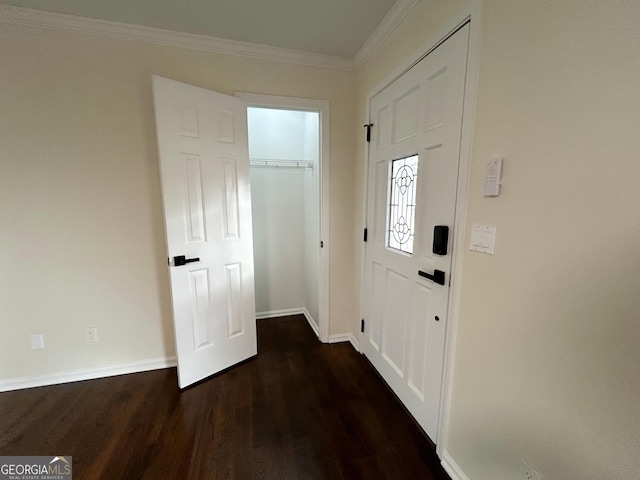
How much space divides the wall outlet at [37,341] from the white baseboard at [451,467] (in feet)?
8.96

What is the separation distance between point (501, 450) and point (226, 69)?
2.73 m

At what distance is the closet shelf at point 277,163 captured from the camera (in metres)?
2.74

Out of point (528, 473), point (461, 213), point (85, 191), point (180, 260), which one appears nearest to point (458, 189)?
point (461, 213)

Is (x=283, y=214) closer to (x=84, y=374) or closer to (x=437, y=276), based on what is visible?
(x=437, y=276)

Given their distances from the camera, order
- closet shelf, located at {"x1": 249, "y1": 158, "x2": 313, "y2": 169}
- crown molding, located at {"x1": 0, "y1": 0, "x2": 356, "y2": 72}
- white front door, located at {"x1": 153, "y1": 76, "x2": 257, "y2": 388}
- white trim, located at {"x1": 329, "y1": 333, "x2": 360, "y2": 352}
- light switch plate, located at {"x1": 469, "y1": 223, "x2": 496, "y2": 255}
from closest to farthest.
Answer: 1. light switch plate, located at {"x1": 469, "y1": 223, "x2": 496, "y2": 255}
2. crown molding, located at {"x1": 0, "y1": 0, "x2": 356, "y2": 72}
3. white front door, located at {"x1": 153, "y1": 76, "x2": 257, "y2": 388}
4. white trim, located at {"x1": 329, "y1": 333, "x2": 360, "y2": 352}
5. closet shelf, located at {"x1": 249, "y1": 158, "x2": 313, "y2": 169}

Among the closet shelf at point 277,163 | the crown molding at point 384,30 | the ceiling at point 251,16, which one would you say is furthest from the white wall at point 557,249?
the closet shelf at point 277,163

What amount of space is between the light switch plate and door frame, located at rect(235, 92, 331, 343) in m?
1.31

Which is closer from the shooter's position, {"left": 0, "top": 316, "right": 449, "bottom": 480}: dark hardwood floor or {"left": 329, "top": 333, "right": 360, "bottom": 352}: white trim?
{"left": 0, "top": 316, "right": 449, "bottom": 480}: dark hardwood floor

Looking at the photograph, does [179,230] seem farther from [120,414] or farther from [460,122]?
A: [460,122]

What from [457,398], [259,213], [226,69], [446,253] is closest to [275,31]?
[226,69]

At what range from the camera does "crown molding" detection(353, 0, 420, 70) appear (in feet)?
4.77

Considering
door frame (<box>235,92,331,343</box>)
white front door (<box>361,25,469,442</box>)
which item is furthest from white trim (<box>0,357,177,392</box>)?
white front door (<box>361,25,469,442</box>)

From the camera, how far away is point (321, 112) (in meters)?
2.12

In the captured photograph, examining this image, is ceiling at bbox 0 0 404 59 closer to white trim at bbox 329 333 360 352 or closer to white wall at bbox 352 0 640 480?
white wall at bbox 352 0 640 480
